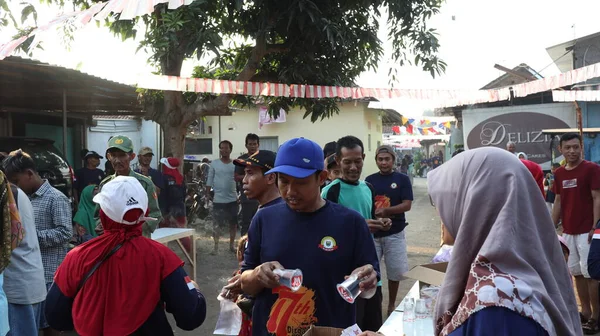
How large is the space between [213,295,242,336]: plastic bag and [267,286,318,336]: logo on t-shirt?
453 millimetres

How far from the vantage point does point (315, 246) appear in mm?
2080

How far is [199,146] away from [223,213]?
15478 mm

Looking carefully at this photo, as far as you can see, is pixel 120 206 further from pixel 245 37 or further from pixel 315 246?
pixel 245 37

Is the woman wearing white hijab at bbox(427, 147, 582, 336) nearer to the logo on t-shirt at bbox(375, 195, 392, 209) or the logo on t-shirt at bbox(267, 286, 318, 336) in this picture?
the logo on t-shirt at bbox(267, 286, 318, 336)

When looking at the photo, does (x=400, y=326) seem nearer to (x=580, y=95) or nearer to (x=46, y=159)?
(x=46, y=159)

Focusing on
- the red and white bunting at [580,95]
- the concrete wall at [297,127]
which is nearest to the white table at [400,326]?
the red and white bunting at [580,95]

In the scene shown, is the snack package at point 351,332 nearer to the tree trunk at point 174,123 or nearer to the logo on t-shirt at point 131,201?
the logo on t-shirt at point 131,201

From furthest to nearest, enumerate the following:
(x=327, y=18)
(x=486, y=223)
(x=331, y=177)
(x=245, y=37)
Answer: (x=245, y=37)
(x=327, y=18)
(x=331, y=177)
(x=486, y=223)

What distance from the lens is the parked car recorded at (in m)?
6.37

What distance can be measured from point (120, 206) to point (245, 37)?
22.3ft

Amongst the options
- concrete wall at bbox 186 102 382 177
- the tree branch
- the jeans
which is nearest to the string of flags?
concrete wall at bbox 186 102 382 177

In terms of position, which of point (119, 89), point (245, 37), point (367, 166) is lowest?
point (367, 166)

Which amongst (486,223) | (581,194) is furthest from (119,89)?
(486,223)

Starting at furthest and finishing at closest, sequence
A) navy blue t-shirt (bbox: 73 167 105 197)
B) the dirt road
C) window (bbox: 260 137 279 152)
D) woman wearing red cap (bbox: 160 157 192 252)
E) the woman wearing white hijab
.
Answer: window (bbox: 260 137 279 152)
woman wearing red cap (bbox: 160 157 192 252)
navy blue t-shirt (bbox: 73 167 105 197)
the dirt road
the woman wearing white hijab
